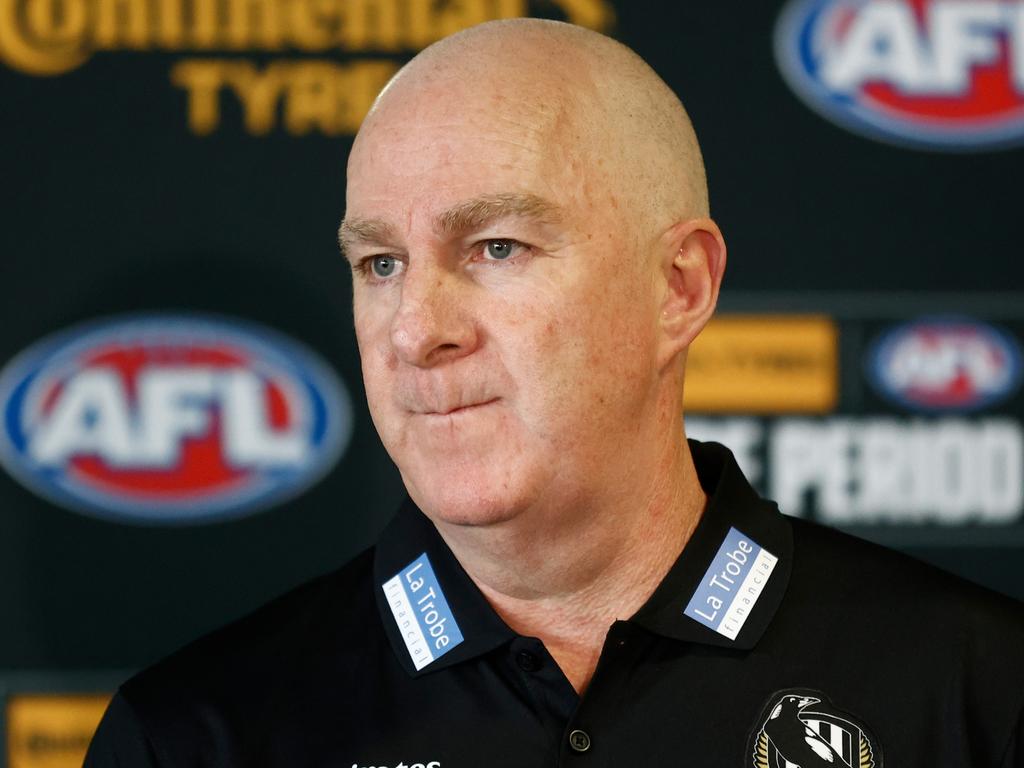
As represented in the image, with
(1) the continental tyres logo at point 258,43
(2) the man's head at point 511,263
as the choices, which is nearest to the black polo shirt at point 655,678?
(2) the man's head at point 511,263

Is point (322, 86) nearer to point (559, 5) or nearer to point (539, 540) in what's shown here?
point (559, 5)

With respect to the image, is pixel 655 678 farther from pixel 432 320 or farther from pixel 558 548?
pixel 432 320

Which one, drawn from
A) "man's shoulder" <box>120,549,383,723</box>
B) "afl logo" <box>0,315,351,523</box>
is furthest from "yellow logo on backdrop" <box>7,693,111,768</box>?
"man's shoulder" <box>120,549,383,723</box>

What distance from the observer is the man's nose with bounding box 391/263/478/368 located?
43.6 inches

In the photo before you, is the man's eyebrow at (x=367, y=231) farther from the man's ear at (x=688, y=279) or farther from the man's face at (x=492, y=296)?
the man's ear at (x=688, y=279)

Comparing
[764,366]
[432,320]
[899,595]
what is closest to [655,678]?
[899,595]

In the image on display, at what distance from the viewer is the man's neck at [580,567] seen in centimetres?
121

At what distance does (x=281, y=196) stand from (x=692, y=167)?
924mm

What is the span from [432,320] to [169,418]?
104 centimetres

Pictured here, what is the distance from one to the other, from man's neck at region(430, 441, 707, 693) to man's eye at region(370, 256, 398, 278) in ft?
0.70

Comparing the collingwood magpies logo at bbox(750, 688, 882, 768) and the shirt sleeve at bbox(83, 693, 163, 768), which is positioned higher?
the collingwood magpies logo at bbox(750, 688, 882, 768)

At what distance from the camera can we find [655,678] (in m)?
1.20

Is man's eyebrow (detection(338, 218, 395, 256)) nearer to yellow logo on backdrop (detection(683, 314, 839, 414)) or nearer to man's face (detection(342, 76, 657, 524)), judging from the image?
man's face (detection(342, 76, 657, 524))

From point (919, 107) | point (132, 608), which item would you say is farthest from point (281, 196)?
point (919, 107)
